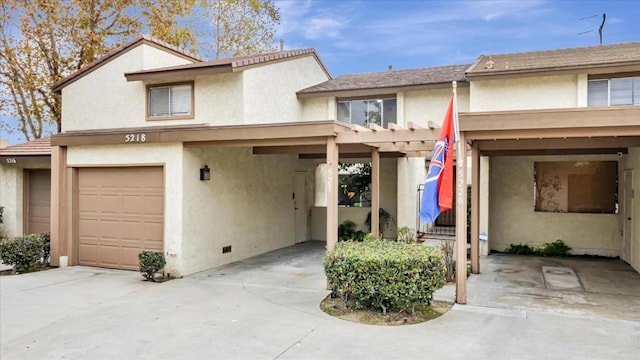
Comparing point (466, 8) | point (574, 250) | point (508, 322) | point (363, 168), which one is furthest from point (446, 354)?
point (466, 8)

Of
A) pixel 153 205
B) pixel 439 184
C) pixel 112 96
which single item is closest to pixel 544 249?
pixel 439 184

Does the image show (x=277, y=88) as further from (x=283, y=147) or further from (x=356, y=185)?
(x=356, y=185)

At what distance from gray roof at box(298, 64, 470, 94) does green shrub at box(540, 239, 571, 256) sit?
5.31 metres

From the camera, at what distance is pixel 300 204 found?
51.1 feet

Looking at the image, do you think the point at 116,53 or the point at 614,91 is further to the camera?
the point at 614,91

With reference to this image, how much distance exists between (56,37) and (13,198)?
28.6ft

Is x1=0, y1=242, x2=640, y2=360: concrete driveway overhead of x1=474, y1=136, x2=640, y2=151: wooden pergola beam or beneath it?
beneath

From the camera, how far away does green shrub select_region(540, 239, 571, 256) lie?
12.7 meters

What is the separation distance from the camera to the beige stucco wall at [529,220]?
12.5 meters

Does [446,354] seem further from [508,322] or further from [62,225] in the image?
[62,225]

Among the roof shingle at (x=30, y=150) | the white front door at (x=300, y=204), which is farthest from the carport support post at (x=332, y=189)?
the roof shingle at (x=30, y=150)

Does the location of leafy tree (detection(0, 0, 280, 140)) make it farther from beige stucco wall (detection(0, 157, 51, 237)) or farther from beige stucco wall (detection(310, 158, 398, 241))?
beige stucco wall (detection(310, 158, 398, 241))

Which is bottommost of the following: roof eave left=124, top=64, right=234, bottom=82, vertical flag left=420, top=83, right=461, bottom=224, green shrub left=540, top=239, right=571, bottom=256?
green shrub left=540, top=239, right=571, bottom=256

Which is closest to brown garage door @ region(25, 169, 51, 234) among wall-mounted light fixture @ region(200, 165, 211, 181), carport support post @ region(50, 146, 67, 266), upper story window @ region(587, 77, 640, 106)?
carport support post @ region(50, 146, 67, 266)
